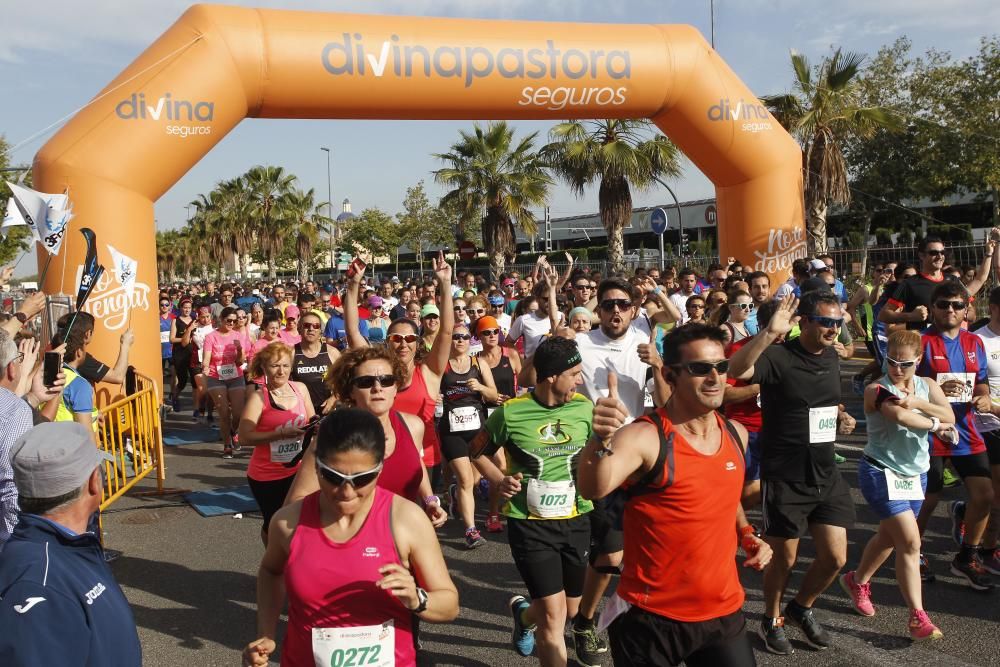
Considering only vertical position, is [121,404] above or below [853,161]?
below

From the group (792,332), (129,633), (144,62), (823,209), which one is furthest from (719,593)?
(823,209)

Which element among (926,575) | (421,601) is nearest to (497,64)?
(926,575)

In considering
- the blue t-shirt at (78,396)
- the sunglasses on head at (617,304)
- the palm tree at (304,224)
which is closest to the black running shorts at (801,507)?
the sunglasses on head at (617,304)

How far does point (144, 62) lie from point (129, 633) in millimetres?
9157

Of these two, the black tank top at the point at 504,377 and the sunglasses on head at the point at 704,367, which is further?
the black tank top at the point at 504,377

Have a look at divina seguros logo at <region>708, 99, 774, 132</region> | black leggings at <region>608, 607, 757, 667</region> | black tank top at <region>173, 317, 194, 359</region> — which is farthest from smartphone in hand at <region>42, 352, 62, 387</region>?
divina seguros logo at <region>708, 99, 774, 132</region>

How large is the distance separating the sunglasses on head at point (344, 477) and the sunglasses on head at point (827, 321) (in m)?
2.68

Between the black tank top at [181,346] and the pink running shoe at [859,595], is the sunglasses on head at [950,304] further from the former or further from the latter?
the black tank top at [181,346]

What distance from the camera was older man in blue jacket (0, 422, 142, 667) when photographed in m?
1.91

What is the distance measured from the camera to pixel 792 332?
238 inches

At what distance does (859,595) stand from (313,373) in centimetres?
447

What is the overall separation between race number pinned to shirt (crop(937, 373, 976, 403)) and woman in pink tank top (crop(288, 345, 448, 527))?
326cm

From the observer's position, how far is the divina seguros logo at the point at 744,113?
471 inches

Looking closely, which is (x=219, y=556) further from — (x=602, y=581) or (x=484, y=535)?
(x=602, y=581)
